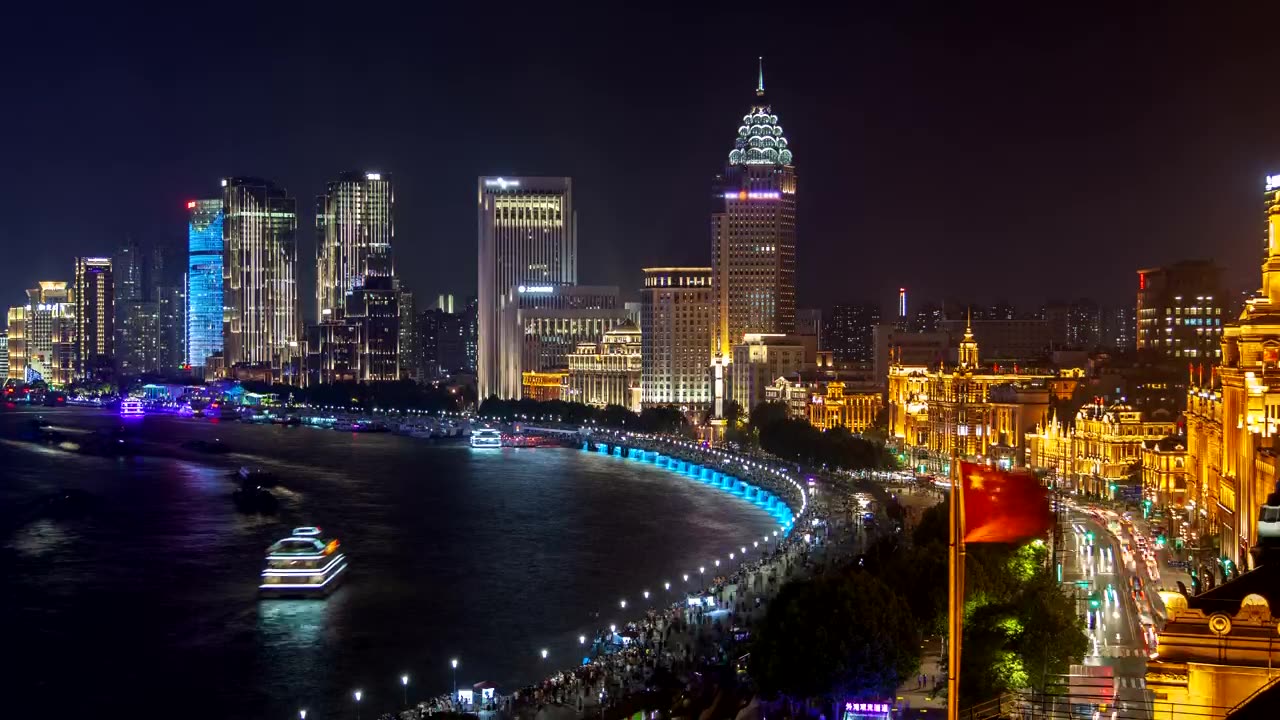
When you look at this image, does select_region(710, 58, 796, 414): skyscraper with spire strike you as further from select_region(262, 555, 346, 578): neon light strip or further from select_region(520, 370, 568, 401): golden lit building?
select_region(262, 555, 346, 578): neon light strip

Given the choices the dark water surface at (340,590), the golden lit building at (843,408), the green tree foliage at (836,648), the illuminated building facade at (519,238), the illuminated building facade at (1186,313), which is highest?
the illuminated building facade at (519,238)

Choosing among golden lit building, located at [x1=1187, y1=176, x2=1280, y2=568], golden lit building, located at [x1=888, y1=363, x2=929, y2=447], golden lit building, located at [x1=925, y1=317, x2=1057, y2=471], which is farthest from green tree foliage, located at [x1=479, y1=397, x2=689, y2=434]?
golden lit building, located at [x1=1187, y1=176, x2=1280, y2=568]

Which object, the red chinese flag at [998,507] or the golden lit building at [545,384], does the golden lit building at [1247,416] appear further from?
the golden lit building at [545,384]

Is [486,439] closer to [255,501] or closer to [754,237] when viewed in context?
[754,237]

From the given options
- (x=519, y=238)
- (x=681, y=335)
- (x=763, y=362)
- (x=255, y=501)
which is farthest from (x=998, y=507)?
(x=519, y=238)

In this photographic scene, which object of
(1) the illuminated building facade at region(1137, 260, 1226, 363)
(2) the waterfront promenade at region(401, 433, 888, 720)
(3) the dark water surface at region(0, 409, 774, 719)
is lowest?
(3) the dark water surface at region(0, 409, 774, 719)

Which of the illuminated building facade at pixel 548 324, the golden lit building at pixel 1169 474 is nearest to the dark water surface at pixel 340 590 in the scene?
the golden lit building at pixel 1169 474
